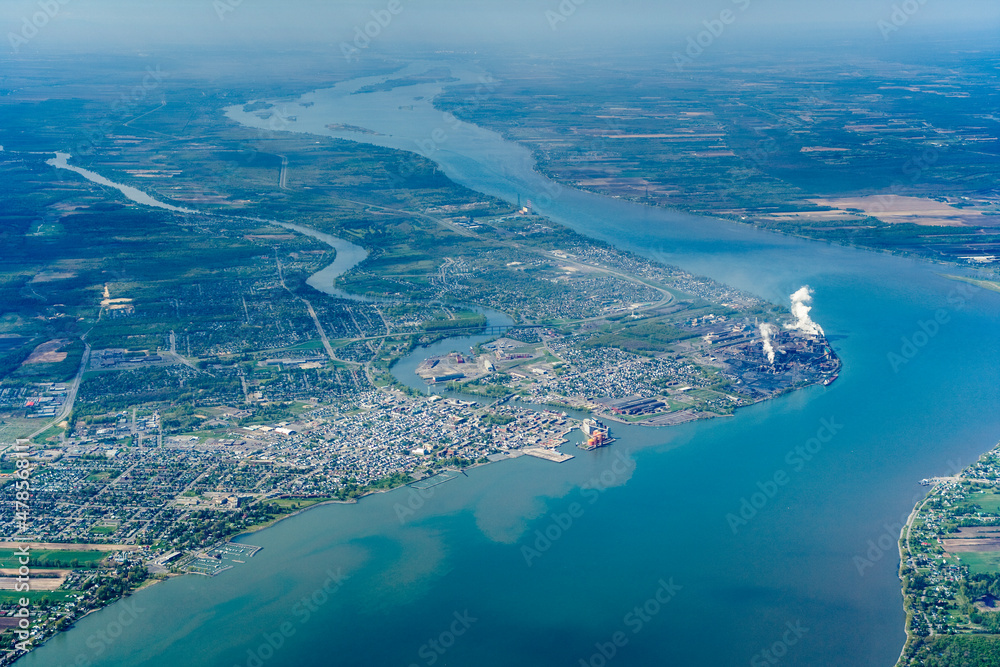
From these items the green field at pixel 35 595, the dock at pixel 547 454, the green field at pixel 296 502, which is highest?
the green field at pixel 296 502

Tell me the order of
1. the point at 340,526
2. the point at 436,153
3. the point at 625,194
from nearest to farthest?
the point at 340,526 < the point at 625,194 < the point at 436,153

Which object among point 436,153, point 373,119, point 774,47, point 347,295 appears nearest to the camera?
point 347,295

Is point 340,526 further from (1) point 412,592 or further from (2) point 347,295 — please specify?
(2) point 347,295

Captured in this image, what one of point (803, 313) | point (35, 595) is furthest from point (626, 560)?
point (803, 313)

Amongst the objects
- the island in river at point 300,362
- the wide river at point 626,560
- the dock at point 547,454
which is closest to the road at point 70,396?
the island in river at point 300,362

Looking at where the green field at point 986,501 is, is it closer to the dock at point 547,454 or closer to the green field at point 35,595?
the dock at point 547,454

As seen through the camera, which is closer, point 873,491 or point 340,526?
point 340,526

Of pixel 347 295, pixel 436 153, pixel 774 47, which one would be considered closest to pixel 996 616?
pixel 347 295

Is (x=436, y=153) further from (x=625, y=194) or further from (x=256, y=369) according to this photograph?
(x=256, y=369)

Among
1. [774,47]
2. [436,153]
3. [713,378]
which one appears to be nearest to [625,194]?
[436,153]
